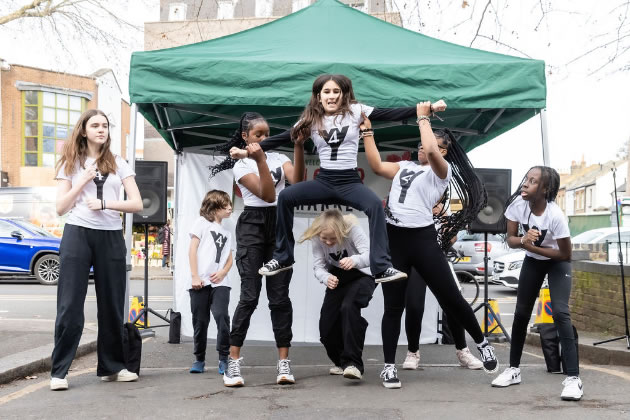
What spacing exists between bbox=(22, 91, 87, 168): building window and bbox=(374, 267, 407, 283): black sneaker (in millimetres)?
31596

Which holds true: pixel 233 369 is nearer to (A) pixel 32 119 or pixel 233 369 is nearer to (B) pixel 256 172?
(B) pixel 256 172

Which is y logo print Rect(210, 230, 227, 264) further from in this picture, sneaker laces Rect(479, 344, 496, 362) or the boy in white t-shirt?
sneaker laces Rect(479, 344, 496, 362)

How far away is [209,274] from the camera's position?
6.14 metres

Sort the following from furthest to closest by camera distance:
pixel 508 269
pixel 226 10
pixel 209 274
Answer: pixel 226 10 → pixel 508 269 → pixel 209 274

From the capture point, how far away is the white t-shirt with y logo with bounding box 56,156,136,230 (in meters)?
5.21

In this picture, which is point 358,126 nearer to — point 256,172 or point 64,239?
point 256,172

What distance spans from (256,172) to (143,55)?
1333 mm

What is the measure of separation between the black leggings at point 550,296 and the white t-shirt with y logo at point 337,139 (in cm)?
156

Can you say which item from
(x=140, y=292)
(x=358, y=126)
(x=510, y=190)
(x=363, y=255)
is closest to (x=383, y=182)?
(x=510, y=190)

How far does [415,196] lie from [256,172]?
121 cm

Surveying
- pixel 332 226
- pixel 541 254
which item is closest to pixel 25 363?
pixel 332 226

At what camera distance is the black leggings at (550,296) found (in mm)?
5219

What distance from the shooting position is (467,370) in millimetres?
6172

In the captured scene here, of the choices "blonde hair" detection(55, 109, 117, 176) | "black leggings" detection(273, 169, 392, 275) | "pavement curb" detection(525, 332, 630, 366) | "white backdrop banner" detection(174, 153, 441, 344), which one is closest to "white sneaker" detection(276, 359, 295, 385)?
"black leggings" detection(273, 169, 392, 275)
